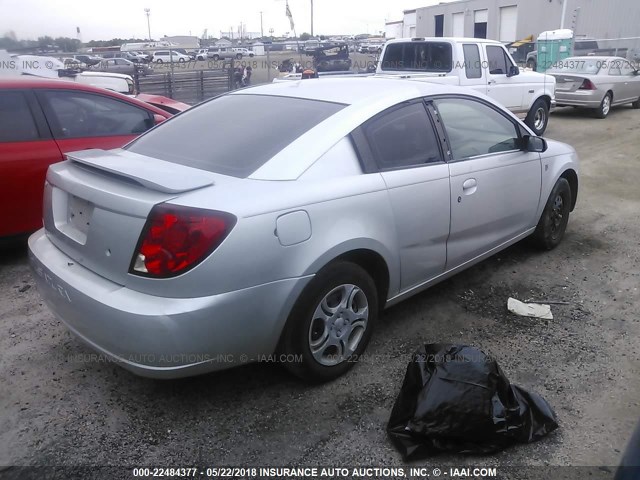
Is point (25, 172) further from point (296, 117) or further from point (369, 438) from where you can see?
point (369, 438)

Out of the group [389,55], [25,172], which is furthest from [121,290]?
[389,55]

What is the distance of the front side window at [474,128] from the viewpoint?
3654 millimetres

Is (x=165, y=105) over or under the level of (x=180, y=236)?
over

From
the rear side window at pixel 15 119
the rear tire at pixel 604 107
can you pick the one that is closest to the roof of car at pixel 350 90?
the rear side window at pixel 15 119

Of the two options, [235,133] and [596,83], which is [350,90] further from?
[596,83]

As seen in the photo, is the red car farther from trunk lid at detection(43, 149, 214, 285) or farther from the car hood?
the car hood

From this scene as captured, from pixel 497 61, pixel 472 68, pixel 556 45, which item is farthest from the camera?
pixel 556 45

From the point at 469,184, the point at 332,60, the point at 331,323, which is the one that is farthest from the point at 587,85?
the point at 331,323

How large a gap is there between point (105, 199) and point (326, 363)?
1.41 meters

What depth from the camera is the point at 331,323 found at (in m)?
2.90

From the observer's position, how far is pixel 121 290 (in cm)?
248

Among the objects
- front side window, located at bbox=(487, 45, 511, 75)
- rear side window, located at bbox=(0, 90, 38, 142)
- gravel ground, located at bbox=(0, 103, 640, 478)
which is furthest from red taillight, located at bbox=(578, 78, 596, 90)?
rear side window, located at bbox=(0, 90, 38, 142)

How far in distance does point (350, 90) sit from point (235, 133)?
834 millimetres

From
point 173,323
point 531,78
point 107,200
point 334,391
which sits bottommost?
point 334,391
